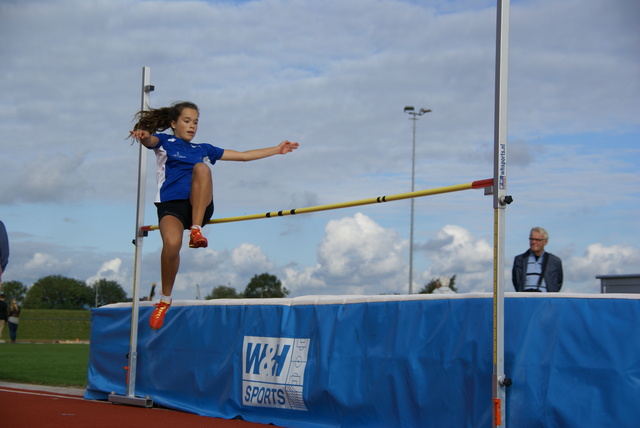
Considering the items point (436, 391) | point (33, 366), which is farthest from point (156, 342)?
point (33, 366)

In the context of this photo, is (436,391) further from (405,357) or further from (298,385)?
(298,385)

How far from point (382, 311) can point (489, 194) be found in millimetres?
1116

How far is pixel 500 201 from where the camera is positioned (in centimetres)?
427

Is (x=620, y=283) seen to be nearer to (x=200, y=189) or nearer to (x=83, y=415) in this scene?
(x=200, y=189)

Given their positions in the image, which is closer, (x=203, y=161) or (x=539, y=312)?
(x=539, y=312)

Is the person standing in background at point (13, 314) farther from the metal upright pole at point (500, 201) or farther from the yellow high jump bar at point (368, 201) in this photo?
the metal upright pole at point (500, 201)

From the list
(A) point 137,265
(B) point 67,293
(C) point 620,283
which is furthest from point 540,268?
(B) point 67,293

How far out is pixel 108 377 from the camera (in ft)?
24.3

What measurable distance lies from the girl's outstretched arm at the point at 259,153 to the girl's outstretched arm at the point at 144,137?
2.08 ft

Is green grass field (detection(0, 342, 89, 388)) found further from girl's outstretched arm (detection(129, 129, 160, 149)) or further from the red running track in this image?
girl's outstretched arm (detection(129, 129, 160, 149))

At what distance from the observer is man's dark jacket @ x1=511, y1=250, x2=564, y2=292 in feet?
21.0

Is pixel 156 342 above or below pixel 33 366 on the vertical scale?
above

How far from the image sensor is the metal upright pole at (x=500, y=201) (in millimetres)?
4055

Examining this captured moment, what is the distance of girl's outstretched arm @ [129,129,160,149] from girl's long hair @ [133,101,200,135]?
0.33m
